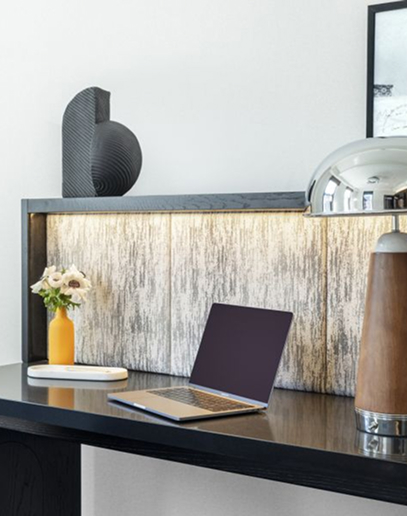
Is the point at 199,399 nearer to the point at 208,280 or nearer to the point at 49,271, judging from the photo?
the point at 208,280

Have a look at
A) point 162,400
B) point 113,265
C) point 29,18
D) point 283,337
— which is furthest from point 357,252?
point 29,18

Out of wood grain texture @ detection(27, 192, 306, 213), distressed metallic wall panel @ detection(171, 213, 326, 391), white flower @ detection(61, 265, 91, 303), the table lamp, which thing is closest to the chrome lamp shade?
the table lamp

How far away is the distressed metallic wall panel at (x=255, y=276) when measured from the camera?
176 cm

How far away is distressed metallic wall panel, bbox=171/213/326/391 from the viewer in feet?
5.77

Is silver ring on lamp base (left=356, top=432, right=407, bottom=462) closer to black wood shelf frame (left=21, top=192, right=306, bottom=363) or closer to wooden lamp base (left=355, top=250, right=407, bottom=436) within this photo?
wooden lamp base (left=355, top=250, right=407, bottom=436)

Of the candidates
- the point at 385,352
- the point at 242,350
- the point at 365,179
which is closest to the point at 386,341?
the point at 385,352

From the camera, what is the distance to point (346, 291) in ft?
5.63

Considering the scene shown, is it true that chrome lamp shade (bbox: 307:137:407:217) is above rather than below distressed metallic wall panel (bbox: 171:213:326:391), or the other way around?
above

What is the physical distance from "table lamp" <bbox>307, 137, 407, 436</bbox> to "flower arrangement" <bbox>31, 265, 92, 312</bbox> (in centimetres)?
82

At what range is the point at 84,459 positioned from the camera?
2209 mm

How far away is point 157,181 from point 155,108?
0.64ft

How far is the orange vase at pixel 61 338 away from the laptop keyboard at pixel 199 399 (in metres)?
0.39

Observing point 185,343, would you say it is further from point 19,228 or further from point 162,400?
point 19,228

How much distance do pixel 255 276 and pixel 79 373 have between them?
495 mm
